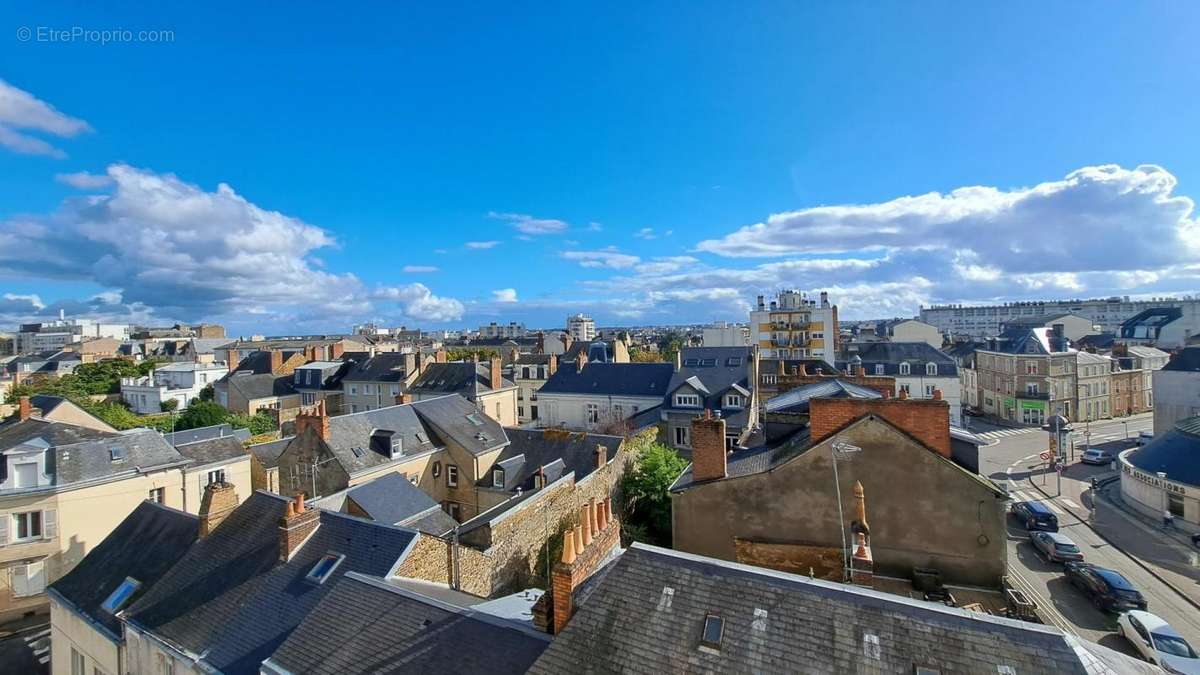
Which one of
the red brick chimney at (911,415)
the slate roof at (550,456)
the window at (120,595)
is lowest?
the window at (120,595)


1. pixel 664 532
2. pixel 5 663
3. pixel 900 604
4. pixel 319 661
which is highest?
pixel 900 604

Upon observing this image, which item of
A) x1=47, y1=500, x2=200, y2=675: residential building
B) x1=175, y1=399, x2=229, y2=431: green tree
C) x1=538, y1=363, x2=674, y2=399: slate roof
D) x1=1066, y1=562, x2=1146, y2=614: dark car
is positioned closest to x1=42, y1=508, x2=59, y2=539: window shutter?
x1=47, y1=500, x2=200, y2=675: residential building

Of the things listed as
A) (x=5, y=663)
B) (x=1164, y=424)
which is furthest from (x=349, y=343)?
(x=1164, y=424)

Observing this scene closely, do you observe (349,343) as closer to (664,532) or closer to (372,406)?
(372,406)

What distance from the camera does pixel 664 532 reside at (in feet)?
79.0

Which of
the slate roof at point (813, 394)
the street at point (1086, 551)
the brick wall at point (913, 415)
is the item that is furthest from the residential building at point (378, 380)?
the street at point (1086, 551)

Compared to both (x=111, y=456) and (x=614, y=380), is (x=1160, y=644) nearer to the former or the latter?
(x=614, y=380)

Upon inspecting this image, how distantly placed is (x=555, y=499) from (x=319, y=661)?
533 inches

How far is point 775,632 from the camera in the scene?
7.27 m

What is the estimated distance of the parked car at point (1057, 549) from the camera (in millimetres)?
22328

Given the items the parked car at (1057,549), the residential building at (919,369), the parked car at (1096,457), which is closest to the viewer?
the parked car at (1057,549)

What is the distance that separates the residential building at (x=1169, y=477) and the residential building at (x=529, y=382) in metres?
45.0

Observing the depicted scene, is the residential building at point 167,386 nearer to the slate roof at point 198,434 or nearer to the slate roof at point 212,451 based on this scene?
the slate roof at point 198,434

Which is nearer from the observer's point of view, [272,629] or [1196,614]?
[272,629]
